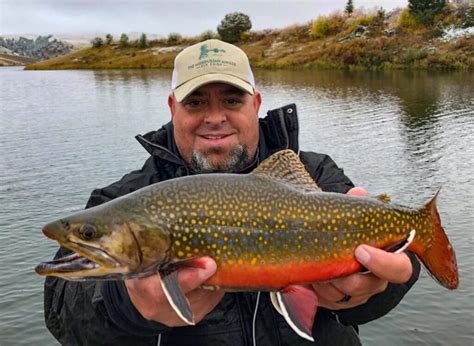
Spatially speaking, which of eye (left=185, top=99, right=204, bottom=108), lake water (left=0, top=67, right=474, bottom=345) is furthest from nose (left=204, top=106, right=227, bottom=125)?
lake water (left=0, top=67, right=474, bottom=345)

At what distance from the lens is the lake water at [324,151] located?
864 centimetres

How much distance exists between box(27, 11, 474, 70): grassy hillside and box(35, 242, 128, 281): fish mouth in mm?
48752

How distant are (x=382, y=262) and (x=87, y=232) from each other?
4.84 feet

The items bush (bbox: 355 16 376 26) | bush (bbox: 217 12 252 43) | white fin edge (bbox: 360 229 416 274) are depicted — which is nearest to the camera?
white fin edge (bbox: 360 229 416 274)

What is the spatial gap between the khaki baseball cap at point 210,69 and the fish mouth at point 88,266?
1.62 metres

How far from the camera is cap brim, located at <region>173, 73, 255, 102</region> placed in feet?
12.5

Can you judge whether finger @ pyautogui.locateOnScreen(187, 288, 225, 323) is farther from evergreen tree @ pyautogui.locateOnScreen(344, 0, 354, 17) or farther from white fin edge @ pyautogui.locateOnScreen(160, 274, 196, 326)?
evergreen tree @ pyautogui.locateOnScreen(344, 0, 354, 17)

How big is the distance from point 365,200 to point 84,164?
15.1m

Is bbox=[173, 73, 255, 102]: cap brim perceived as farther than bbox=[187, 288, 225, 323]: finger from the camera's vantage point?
Yes

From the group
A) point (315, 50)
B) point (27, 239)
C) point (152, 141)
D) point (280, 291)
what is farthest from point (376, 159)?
point (315, 50)

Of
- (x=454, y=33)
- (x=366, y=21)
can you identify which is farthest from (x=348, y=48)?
(x=366, y=21)

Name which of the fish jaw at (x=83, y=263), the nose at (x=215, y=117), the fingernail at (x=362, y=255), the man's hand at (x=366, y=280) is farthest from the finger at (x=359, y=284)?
the nose at (x=215, y=117)

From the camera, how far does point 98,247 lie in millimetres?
2584

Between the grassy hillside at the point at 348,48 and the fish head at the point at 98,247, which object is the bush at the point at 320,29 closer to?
the grassy hillside at the point at 348,48
